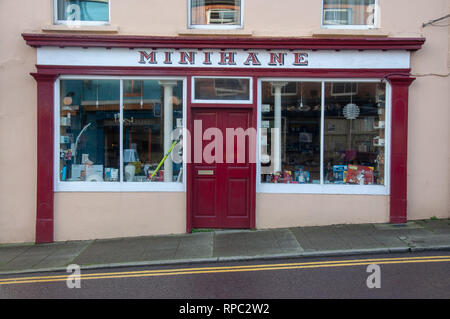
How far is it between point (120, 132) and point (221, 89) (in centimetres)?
237

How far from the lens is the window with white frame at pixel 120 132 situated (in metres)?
9.56

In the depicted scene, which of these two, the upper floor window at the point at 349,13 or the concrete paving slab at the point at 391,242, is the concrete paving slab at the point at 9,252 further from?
the upper floor window at the point at 349,13

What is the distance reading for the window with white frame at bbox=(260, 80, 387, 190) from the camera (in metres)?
9.58

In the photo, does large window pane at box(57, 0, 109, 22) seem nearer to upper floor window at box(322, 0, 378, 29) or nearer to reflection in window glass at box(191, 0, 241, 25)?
reflection in window glass at box(191, 0, 241, 25)

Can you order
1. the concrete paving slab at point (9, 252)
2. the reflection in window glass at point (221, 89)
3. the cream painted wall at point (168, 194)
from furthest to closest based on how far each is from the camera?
the reflection in window glass at point (221, 89) → the cream painted wall at point (168, 194) → the concrete paving slab at point (9, 252)

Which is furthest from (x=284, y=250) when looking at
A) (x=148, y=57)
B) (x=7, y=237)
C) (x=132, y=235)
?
(x=7, y=237)

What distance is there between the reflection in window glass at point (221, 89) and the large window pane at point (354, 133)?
5.93 feet

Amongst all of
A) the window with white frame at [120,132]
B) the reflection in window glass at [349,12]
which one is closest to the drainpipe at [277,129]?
the reflection in window glass at [349,12]

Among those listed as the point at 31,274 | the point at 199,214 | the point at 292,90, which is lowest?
the point at 31,274

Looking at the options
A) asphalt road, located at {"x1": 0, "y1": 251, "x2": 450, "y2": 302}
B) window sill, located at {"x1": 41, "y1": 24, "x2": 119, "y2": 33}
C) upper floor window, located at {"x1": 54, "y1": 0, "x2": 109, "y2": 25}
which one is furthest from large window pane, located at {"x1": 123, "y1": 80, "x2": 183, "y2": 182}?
asphalt road, located at {"x1": 0, "y1": 251, "x2": 450, "y2": 302}

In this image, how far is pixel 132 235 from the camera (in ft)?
31.0

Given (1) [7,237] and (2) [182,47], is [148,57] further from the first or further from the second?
(1) [7,237]

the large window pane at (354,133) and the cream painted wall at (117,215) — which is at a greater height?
the large window pane at (354,133)

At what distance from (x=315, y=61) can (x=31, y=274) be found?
22.1 ft
